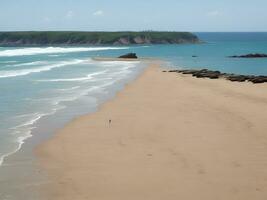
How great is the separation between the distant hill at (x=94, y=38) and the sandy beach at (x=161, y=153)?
129 m

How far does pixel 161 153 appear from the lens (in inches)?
535

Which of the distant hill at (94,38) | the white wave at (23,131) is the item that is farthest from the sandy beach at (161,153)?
the distant hill at (94,38)

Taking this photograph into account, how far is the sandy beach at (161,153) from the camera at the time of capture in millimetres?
10617

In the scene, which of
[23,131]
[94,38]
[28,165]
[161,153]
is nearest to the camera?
[28,165]

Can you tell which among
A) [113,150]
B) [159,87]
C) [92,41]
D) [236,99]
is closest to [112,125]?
[113,150]

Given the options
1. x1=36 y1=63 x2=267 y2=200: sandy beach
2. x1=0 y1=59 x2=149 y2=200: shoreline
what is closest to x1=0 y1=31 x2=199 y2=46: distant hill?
x1=36 y1=63 x2=267 y2=200: sandy beach

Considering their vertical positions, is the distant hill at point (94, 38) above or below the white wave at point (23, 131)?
below

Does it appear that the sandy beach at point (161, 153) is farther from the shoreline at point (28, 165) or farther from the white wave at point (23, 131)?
the white wave at point (23, 131)

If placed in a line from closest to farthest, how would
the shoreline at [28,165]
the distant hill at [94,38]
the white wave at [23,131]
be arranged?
the shoreline at [28,165] < the white wave at [23,131] < the distant hill at [94,38]

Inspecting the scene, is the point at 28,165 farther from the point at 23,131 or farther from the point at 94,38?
the point at 94,38

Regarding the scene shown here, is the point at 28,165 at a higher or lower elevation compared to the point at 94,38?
higher

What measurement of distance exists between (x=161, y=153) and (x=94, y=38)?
472 feet

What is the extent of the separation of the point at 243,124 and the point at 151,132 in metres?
3.65

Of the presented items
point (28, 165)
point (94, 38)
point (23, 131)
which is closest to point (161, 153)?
point (28, 165)
